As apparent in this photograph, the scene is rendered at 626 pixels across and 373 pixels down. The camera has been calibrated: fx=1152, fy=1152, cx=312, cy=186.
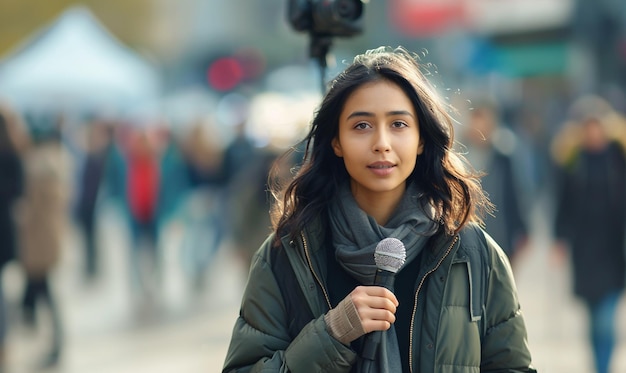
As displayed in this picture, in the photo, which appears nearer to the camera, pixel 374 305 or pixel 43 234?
pixel 374 305

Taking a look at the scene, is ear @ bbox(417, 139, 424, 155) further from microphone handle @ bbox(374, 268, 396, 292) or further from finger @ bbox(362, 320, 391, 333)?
finger @ bbox(362, 320, 391, 333)

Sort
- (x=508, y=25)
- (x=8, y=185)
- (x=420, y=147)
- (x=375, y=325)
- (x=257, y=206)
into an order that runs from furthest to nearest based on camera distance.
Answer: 1. (x=508, y=25)
2. (x=257, y=206)
3. (x=8, y=185)
4. (x=420, y=147)
5. (x=375, y=325)

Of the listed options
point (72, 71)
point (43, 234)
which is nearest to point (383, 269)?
point (43, 234)

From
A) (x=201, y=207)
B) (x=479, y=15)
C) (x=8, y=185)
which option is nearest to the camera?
(x=8, y=185)

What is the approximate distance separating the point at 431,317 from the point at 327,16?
2.71 meters

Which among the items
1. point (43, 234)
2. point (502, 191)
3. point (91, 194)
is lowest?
point (43, 234)

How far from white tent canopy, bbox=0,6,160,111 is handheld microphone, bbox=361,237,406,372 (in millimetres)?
15556

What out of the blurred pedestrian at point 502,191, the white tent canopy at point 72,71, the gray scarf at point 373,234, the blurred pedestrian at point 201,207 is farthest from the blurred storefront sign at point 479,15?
the gray scarf at point 373,234

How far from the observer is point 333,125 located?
3.14m

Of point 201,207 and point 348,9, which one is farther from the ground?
point 201,207

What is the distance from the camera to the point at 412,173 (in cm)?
318

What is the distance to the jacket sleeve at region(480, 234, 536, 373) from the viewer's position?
118 inches

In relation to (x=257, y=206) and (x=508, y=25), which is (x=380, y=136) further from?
(x=508, y=25)

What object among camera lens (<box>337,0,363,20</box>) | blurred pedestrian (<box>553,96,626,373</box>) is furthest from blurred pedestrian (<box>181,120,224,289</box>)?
camera lens (<box>337,0,363,20</box>)
